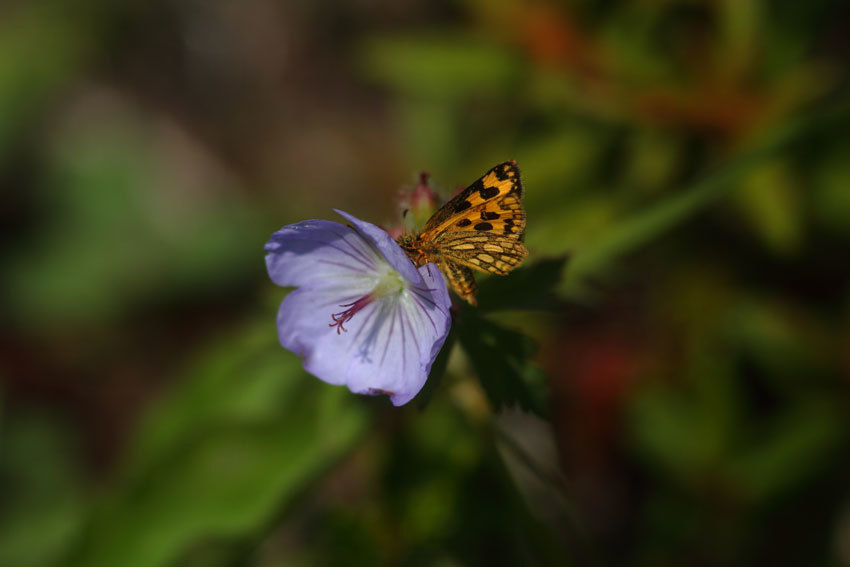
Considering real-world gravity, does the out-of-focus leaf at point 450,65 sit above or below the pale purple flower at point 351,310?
Answer: above

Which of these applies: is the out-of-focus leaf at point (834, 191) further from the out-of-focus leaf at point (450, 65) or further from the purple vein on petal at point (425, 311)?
the purple vein on petal at point (425, 311)

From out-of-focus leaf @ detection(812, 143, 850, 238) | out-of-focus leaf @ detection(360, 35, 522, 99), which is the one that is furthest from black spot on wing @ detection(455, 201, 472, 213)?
out-of-focus leaf @ detection(812, 143, 850, 238)

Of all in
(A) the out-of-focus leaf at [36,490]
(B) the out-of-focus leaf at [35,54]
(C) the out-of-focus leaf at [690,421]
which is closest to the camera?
(C) the out-of-focus leaf at [690,421]

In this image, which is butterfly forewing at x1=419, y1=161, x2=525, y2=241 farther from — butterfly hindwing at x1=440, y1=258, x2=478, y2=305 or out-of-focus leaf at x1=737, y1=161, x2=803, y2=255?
out-of-focus leaf at x1=737, y1=161, x2=803, y2=255

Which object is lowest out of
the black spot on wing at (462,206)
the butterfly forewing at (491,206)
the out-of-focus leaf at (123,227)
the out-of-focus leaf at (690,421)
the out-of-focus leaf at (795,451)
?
the out-of-focus leaf at (795,451)

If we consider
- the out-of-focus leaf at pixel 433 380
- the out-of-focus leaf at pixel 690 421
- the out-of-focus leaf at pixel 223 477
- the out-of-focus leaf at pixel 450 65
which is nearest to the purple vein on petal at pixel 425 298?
the out-of-focus leaf at pixel 433 380

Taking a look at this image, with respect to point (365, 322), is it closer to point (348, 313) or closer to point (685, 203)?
point (348, 313)

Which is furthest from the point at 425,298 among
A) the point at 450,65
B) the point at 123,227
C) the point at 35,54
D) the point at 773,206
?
the point at 35,54

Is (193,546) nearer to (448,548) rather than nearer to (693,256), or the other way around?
(448,548)
